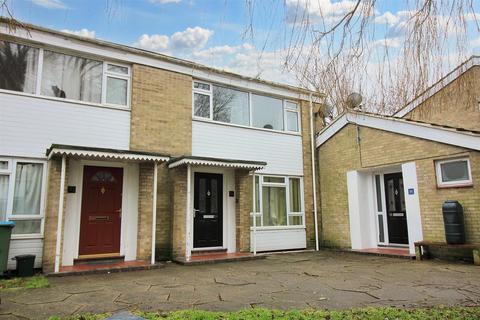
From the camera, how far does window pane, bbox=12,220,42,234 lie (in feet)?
23.8

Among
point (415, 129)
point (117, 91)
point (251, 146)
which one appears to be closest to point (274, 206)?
point (251, 146)

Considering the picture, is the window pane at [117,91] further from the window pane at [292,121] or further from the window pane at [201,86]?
the window pane at [292,121]

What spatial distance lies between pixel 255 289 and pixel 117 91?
20.1 feet

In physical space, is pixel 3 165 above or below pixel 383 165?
below

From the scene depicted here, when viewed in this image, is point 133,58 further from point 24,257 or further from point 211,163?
point 24,257

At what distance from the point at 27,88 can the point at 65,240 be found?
3492mm

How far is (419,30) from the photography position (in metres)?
2.74

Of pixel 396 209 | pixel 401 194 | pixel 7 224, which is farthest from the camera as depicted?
pixel 396 209

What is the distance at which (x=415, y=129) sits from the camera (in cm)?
897

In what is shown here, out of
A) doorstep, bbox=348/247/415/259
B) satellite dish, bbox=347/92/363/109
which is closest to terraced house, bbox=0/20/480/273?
doorstep, bbox=348/247/415/259

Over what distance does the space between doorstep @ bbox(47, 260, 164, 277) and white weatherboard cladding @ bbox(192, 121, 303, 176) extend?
10.9 feet

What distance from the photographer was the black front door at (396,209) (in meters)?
9.80

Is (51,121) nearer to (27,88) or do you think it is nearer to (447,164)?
(27,88)

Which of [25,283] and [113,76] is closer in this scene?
[25,283]
